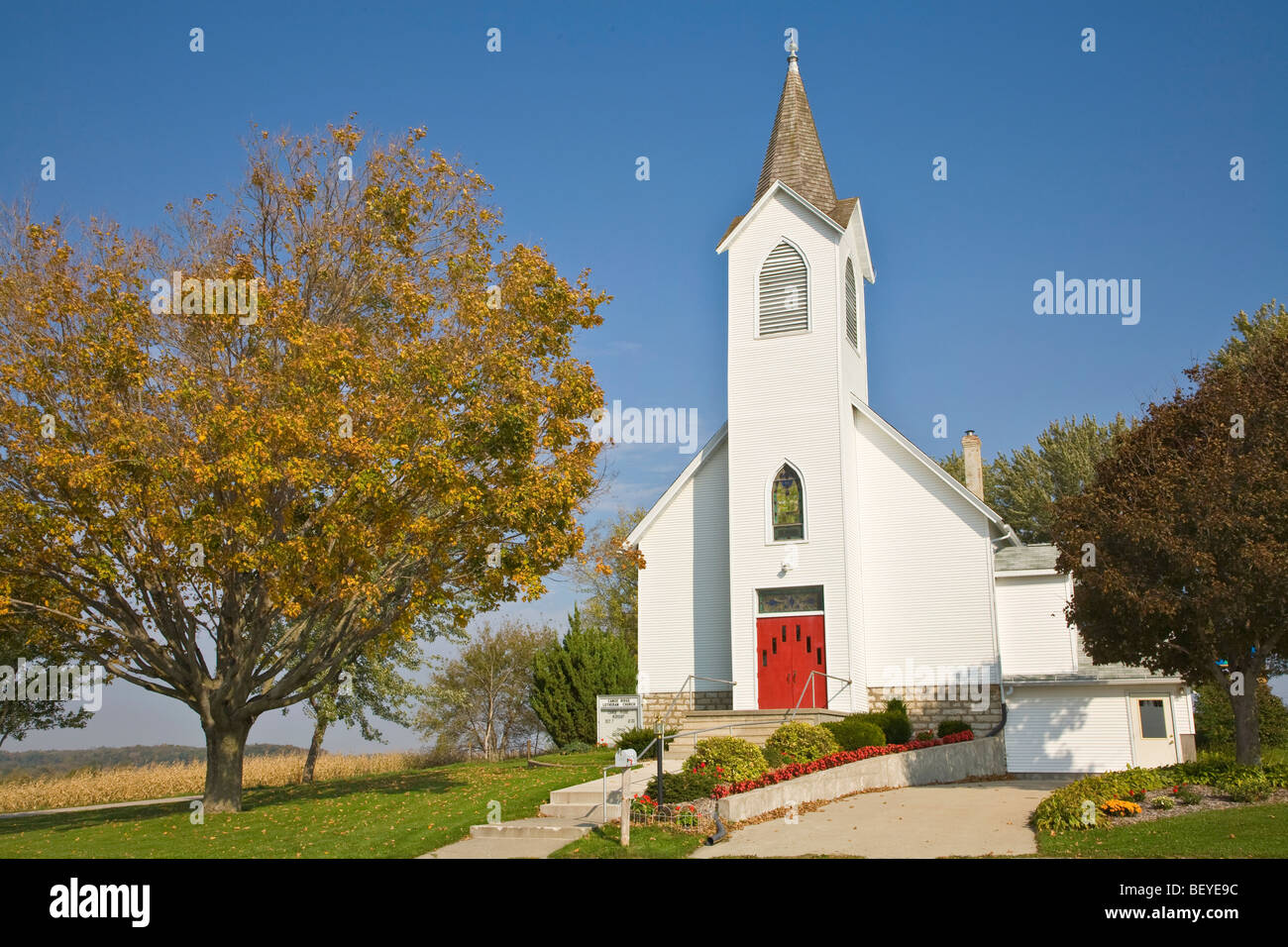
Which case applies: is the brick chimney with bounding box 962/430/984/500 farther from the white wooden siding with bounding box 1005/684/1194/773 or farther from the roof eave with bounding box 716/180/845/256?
the roof eave with bounding box 716/180/845/256

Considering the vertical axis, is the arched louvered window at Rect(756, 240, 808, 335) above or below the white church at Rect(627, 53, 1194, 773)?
above

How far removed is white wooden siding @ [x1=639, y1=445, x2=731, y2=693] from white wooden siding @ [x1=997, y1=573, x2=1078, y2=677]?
7.11m

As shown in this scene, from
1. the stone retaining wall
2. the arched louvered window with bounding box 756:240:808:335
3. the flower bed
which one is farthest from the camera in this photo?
the arched louvered window with bounding box 756:240:808:335

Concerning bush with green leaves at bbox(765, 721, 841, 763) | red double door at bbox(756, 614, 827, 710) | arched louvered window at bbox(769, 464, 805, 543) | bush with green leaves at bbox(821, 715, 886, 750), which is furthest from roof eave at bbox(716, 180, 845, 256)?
bush with green leaves at bbox(765, 721, 841, 763)

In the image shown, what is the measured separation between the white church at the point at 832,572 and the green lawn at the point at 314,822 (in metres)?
6.03

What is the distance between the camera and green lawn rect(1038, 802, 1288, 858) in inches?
408

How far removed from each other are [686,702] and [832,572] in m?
5.16

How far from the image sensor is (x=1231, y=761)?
14.9 meters

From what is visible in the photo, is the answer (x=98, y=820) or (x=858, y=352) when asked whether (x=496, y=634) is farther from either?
(x=98, y=820)

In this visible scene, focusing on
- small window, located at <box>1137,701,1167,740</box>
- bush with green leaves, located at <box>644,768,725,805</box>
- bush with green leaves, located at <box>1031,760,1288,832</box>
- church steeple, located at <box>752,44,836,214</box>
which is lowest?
small window, located at <box>1137,701,1167,740</box>

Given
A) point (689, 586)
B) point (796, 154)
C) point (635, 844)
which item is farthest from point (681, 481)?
point (635, 844)
